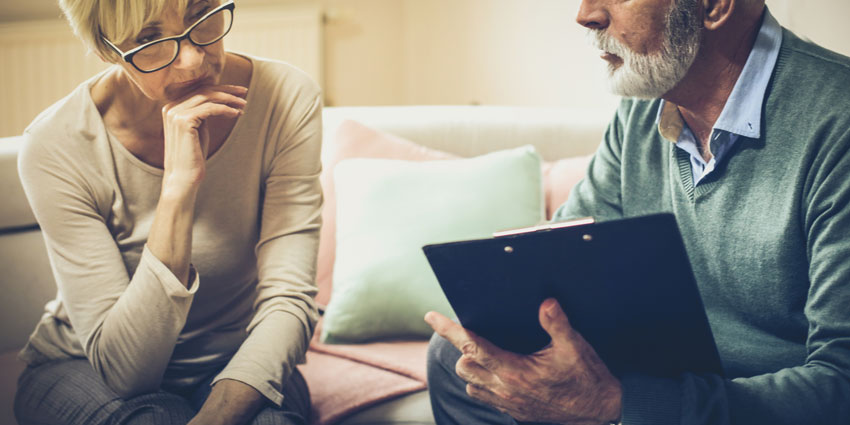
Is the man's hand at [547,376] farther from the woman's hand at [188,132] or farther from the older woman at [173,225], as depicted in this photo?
the woman's hand at [188,132]

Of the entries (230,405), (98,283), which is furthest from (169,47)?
(230,405)

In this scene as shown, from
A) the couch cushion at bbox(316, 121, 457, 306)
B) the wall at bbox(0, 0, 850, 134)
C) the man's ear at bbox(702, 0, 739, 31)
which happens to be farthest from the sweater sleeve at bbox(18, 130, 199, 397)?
the wall at bbox(0, 0, 850, 134)

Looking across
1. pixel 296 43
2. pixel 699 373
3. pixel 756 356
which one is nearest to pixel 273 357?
pixel 699 373

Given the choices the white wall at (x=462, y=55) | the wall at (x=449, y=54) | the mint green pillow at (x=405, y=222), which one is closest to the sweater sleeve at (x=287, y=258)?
the mint green pillow at (x=405, y=222)

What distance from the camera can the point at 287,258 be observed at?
1202 millimetres

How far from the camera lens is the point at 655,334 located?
87 cm

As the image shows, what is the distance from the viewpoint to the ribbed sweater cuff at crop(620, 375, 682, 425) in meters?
0.87

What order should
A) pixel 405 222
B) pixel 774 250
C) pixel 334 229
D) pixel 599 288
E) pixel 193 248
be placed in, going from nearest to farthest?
pixel 599 288
pixel 774 250
pixel 193 248
pixel 405 222
pixel 334 229

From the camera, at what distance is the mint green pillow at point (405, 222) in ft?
5.13

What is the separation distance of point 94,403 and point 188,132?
44 cm

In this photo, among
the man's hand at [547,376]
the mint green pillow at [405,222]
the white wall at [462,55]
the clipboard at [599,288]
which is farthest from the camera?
the white wall at [462,55]

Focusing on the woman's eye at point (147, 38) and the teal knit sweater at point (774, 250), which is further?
the woman's eye at point (147, 38)

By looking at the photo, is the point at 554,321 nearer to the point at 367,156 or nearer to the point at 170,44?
the point at 170,44

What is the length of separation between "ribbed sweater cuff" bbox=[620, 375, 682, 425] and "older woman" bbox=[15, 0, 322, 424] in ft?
1.67
